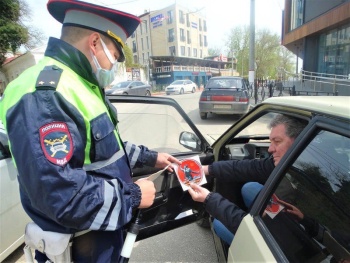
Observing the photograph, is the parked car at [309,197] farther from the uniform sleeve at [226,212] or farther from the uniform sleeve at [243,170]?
the uniform sleeve at [243,170]

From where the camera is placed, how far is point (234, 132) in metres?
2.27

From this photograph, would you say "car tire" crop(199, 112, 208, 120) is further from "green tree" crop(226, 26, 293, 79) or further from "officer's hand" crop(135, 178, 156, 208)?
"green tree" crop(226, 26, 293, 79)

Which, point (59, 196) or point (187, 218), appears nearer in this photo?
point (59, 196)

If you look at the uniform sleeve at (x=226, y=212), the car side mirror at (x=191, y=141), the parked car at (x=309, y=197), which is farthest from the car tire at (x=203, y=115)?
the uniform sleeve at (x=226, y=212)

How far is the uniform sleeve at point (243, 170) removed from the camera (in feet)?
6.69

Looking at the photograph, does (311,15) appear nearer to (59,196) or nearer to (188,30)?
(59,196)

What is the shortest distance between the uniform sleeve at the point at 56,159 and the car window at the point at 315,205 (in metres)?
→ 0.79

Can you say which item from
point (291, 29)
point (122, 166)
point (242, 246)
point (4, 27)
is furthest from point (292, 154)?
point (4, 27)

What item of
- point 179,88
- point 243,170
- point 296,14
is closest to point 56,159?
point 243,170

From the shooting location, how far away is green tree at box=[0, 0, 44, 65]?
848 inches

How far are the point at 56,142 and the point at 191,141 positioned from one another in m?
1.69

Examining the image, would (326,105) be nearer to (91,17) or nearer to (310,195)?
(310,195)

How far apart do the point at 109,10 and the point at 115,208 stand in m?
0.91

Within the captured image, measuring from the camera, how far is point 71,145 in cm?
100
